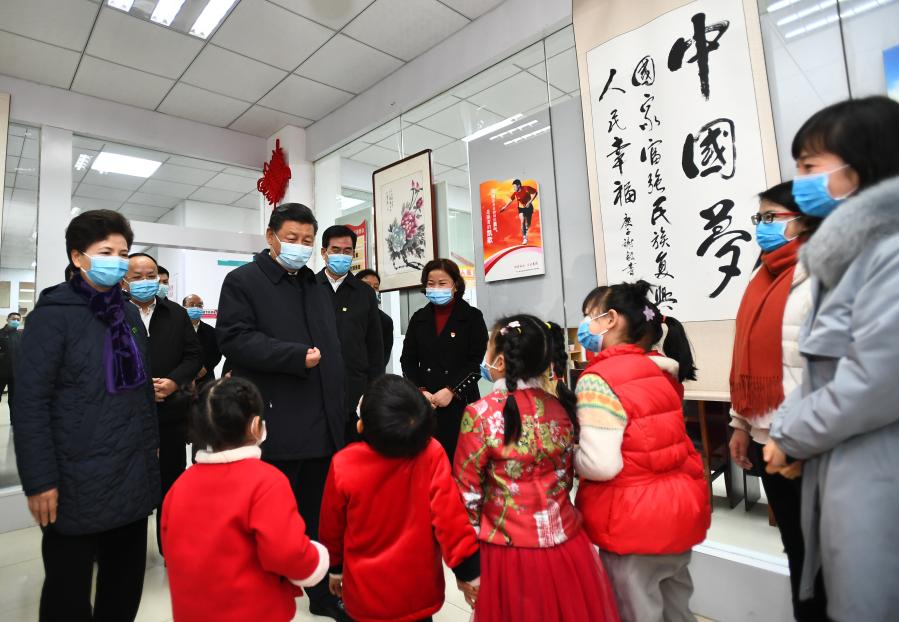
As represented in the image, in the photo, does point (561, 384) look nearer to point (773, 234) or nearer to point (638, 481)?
point (638, 481)

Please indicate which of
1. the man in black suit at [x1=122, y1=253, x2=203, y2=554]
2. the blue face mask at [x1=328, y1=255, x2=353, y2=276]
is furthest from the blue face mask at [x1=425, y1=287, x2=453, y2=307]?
the man in black suit at [x1=122, y1=253, x2=203, y2=554]

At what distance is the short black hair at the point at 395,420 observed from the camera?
3.44 feet

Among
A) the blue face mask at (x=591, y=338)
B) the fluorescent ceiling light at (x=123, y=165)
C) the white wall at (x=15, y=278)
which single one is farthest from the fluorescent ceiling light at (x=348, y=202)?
the blue face mask at (x=591, y=338)

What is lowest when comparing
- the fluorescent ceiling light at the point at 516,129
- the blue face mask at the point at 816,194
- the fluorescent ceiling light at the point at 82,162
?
the blue face mask at the point at 816,194

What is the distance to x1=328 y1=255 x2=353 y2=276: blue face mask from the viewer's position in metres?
2.22

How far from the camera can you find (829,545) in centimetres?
78

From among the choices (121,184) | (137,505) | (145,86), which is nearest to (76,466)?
(137,505)

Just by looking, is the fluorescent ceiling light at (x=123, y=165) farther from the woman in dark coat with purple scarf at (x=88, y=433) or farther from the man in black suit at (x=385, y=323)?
the woman in dark coat with purple scarf at (x=88, y=433)

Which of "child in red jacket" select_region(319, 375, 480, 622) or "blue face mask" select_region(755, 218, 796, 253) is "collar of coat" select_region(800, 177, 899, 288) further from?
"child in red jacket" select_region(319, 375, 480, 622)

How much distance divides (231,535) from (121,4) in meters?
3.13

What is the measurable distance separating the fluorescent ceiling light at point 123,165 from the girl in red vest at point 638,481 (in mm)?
4710

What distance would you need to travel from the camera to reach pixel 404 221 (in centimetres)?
356

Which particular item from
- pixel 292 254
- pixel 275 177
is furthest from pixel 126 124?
pixel 292 254

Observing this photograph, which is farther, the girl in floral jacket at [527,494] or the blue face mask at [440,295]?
the blue face mask at [440,295]
